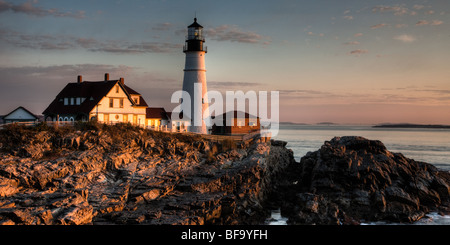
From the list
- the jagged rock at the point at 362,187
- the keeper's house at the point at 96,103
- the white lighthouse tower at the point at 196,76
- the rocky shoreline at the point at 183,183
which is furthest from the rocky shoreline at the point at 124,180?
the white lighthouse tower at the point at 196,76

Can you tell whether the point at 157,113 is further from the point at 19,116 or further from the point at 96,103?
the point at 19,116

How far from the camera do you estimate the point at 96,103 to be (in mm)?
38625

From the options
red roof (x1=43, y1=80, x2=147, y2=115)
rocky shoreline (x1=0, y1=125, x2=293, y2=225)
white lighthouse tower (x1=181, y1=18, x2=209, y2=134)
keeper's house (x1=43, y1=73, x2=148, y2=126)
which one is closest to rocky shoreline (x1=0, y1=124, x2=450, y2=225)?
rocky shoreline (x1=0, y1=125, x2=293, y2=225)

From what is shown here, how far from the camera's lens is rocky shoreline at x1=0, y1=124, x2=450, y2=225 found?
2172 centimetres

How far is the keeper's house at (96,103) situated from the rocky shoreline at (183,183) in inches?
266

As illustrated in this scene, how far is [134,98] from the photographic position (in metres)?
43.4

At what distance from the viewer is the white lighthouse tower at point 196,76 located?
44.8 metres

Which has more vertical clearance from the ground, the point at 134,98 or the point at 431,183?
the point at 134,98

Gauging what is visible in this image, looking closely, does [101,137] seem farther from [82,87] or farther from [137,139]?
[82,87]

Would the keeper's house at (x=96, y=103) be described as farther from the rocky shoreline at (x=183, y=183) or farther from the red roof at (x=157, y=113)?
the rocky shoreline at (x=183, y=183)

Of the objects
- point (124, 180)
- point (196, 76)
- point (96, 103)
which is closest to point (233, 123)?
point (196, 76)

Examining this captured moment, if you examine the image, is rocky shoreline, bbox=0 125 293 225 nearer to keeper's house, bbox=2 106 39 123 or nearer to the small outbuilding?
keeper's house, bbox=2 106 39 123
